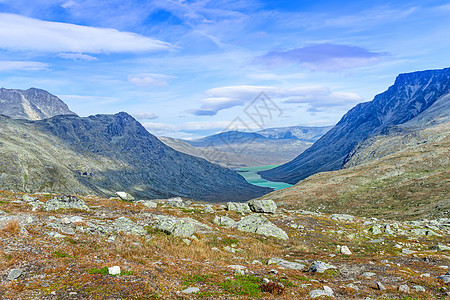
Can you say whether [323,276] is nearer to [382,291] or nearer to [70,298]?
[382,291]

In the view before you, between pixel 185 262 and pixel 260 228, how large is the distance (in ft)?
58.4

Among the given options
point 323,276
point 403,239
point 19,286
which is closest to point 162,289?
point 19,286

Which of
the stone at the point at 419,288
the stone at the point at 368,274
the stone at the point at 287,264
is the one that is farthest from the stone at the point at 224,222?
the stone at the point at 419,288

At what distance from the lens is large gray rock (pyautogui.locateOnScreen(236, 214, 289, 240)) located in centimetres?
3378

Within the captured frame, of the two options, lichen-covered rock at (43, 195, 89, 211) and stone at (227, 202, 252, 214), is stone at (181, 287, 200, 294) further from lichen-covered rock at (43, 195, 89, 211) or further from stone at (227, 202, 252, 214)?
stone at (227, 202, 252, 214)

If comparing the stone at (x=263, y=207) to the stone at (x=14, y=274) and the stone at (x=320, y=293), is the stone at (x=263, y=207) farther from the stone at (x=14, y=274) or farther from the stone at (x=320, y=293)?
the stone at (x=14, y=274)

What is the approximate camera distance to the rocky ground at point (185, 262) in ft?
42.6

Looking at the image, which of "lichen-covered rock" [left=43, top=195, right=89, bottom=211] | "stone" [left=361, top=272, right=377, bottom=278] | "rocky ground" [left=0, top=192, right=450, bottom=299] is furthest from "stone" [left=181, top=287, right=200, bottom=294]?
"lichen-covered rock" [left=43, top=195, right=89, bottom=211]

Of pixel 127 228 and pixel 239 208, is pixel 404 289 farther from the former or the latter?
pixel 239 208

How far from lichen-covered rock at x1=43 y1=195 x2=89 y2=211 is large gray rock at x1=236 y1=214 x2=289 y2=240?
20815mm

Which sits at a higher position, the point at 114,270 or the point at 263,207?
the point at 114,270

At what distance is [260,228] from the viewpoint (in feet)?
113

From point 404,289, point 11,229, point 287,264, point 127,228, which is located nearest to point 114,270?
point 11,229

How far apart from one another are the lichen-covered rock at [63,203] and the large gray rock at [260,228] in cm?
2081
